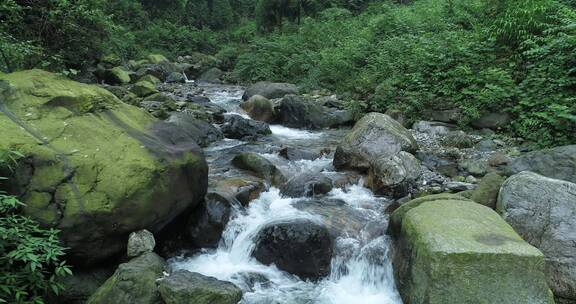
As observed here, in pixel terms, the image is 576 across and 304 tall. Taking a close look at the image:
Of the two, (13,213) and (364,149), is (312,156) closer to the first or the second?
(364,149)

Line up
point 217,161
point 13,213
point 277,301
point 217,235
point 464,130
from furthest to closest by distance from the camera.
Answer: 1. point 464,130
2. point 217,161
3. point 217,235
4. point 277,301
5. point 13,213

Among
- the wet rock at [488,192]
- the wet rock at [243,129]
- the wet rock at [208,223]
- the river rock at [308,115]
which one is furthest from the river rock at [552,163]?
the wet rock at [243,129]

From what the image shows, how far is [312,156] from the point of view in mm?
9727

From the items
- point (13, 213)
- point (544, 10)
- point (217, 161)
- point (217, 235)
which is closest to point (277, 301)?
point (217, 235)

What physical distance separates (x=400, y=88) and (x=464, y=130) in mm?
2888

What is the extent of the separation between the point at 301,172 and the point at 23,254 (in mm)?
5691

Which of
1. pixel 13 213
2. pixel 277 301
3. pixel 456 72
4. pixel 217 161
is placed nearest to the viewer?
pixel 13 213

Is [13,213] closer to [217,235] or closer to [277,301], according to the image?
[217,235]

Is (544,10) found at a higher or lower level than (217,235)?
higher

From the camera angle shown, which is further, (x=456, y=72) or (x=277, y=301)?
(x=456, y=72)

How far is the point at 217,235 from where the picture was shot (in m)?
6.12

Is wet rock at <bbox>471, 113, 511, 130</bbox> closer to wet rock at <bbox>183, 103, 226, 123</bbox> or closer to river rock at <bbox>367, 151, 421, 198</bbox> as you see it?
river rock at <bbox>367, 151, 421, 198</bbox>

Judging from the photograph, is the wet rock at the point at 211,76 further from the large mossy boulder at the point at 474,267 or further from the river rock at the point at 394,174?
the large mossy boulder at the point at 474,267

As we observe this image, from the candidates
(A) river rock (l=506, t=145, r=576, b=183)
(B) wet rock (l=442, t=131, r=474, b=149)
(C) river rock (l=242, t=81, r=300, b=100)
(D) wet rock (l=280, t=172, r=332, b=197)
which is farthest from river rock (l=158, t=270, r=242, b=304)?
(C) river rock (l=242, t=81, r=300, b=100)
